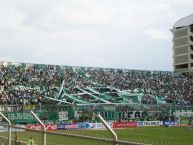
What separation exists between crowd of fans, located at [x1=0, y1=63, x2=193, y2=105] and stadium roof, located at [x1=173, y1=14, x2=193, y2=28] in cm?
4089

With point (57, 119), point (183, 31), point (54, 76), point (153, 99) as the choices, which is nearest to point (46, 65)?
point (54, 76)

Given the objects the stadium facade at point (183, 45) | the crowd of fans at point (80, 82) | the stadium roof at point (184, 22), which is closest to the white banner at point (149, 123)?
the crowd of fans at point (80, 82)

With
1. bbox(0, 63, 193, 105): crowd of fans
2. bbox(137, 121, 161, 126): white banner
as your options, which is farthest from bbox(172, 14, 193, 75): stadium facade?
bbox(137, 121, 161, 126): white banner

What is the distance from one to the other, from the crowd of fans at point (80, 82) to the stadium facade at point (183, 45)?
1432 inches

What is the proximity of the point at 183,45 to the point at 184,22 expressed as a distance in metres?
6.58

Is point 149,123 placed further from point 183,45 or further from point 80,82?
point 183,45

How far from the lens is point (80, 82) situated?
69.7 m

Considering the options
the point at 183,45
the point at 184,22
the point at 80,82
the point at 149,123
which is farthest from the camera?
the point at 184,22

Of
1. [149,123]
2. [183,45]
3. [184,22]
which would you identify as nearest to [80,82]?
[149,123]

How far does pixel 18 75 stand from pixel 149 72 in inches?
1074

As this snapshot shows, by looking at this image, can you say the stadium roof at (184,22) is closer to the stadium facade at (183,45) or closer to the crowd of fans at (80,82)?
the stadium facade at (183,45)

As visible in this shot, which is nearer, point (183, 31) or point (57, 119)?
point (57, 119)

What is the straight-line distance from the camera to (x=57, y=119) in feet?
158

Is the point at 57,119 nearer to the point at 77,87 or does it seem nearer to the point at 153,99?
the point at 77,87
